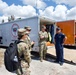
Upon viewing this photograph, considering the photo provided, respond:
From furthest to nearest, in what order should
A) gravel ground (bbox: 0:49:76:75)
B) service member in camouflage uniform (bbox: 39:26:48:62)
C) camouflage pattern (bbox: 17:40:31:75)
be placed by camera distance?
service member in camouflage uniform (bbox: 39:26:48:62)
gravel ground (bbox: 0:49:76:75)
camouflage pattern (bbox: 17:40:31:75)

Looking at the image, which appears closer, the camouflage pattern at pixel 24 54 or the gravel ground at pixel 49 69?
the camouflage pattern at pixel 24 54

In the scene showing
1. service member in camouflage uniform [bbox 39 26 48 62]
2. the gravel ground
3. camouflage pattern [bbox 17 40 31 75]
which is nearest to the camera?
camouflage pattern [bbox 17 40 31 75]

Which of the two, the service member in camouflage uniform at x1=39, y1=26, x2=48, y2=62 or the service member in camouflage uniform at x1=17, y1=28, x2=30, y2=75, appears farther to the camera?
the service member in camouflage uniform at x1=39, y1=26, x2=48, y2=62

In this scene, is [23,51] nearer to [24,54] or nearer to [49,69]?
[24,54]

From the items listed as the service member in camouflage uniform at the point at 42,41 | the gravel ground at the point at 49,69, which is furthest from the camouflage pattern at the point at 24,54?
the service member in camouflage uniform at the point at 42,41

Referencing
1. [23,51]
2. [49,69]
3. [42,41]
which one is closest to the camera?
[23,51]

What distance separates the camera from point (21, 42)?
13.3ft

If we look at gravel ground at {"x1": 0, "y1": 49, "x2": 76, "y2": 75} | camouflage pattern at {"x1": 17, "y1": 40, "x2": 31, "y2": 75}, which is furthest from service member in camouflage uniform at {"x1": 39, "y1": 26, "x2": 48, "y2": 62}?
camouflage pattern at {"x1": 17, "y1": 40, "x2": 31, "y2": 75}

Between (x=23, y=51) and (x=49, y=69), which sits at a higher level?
(x=23, y=51)

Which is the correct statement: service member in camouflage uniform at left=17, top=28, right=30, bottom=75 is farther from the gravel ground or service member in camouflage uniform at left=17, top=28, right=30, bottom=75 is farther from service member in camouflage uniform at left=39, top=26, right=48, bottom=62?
service member in camouflage uniform at left=39, top=26, right=48, bottom=62

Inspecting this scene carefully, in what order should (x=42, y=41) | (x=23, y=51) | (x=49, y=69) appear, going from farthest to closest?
(x=42, y=41), (x=49, y=69), (x=23, y=51)

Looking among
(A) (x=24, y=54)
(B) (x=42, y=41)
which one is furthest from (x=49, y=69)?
(A) (x=24, y=54)

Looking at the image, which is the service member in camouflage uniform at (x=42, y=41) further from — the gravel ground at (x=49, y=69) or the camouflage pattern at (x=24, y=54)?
the camouflage pattern at (x=24, y=54)

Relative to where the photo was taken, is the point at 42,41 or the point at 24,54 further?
the point at 42,41
